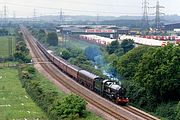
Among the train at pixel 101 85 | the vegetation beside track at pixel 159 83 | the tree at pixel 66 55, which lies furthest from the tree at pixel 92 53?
the vegetation beside track at pixel 159 83

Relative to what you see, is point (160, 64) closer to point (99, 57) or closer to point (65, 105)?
point (65, 105)

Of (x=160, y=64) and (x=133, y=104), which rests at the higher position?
→ (x=160, y=64)

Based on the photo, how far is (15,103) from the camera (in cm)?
4644

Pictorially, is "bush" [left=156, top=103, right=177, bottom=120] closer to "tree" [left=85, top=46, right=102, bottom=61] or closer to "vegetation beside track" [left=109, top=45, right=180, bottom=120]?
"vegetation beside track" [left=109, top=45, right=180, bottom=120]

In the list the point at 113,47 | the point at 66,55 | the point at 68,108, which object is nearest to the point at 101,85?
the point at 68,108

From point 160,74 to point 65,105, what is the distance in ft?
31.9

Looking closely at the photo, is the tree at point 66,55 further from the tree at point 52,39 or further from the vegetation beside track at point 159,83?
the vegetation beside track at point 159,83

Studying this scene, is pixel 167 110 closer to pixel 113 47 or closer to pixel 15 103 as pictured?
pixel 15 103

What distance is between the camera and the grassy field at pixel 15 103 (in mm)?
39219

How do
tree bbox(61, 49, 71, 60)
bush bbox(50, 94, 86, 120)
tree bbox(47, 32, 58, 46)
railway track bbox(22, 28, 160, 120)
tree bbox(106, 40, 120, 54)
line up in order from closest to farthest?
bush bbox(50, 94, 86, 120)
railway track bbox(22, 28, 160, 120)
tree bbox(106, 40, 120, 54)
tree bbox(61, 49, 71, 60)
tree bbox(47, 32, 58, 46)

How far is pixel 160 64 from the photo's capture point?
42000mm

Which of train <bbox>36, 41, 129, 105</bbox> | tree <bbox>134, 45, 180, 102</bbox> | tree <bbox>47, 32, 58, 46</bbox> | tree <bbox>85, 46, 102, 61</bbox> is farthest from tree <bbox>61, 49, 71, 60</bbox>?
tree <bbox>134, 45, 180, 102</bbox>

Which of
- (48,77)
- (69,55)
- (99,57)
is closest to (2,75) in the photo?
(48,77)

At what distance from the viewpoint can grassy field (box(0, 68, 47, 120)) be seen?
39.2 meters
